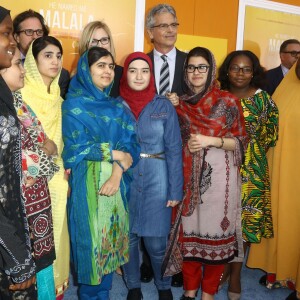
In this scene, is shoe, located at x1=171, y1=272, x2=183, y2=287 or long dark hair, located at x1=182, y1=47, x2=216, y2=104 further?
shoe, located at x1=171, y1=272, x2=183, y2=287

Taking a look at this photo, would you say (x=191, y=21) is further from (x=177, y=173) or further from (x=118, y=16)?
(x=177, y=173)

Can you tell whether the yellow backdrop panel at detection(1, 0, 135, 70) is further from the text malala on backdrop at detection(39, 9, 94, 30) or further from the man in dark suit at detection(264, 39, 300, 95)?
the man in dark suit at detection(264, 39, 300, 95)

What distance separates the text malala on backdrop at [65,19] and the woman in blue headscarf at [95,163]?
1.64 metres

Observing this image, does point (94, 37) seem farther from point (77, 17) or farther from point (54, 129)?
point (77, 17)

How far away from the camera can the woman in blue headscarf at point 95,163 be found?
1939 millimetres

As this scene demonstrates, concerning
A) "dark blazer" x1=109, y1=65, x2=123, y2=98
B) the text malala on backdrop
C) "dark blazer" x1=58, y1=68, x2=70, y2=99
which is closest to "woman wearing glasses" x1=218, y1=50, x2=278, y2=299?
"dark blazer" x1=109, y1=65, x2=123, y2=98

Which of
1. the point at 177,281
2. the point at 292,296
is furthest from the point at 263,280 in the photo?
the point at 177,281

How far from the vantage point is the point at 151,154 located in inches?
85.4

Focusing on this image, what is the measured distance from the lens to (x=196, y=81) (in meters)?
2.19

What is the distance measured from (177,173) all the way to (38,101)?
89 centimetres

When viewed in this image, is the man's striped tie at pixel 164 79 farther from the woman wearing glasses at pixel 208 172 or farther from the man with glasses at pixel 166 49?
the woman wearing glasses at pixel 208 172

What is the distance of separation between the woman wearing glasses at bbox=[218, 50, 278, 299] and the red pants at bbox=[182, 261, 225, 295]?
217 mm

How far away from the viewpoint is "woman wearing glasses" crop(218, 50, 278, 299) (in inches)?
92.7

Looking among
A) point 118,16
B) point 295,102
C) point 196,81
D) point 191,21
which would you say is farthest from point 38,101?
point 191,21
